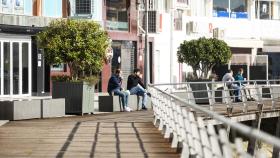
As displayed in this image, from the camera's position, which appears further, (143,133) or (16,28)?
(16,28)

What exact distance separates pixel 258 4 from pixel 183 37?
43.9 ft

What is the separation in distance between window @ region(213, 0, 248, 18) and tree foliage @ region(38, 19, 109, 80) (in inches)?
1382

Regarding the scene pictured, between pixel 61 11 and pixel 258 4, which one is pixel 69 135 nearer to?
pixel 61 11

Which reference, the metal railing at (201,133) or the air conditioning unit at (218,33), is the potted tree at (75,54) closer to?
the metal railing at (201,133)

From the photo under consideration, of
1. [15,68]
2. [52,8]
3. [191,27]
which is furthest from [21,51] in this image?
[191,27]

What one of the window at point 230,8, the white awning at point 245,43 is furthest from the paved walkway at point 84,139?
the window at point 230,8

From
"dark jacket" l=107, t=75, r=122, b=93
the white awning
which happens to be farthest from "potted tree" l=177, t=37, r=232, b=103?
"dark jacket" l=107, t=75, r=122, b=93

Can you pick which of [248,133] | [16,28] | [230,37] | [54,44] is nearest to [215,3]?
[230,37]

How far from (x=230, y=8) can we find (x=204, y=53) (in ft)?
62.6

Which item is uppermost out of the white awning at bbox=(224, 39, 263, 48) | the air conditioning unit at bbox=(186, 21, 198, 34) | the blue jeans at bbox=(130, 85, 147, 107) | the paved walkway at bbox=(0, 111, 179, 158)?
the air conditioning unit at bbox=(186, 21, 198, 34)

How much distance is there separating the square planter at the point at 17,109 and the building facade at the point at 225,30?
27.3 meters

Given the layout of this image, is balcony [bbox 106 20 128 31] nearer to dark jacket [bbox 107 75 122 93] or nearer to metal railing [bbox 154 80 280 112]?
metal railing [bbox 154 80 280 112]

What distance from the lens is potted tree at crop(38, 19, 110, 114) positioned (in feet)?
80.3

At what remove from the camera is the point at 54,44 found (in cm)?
2441
